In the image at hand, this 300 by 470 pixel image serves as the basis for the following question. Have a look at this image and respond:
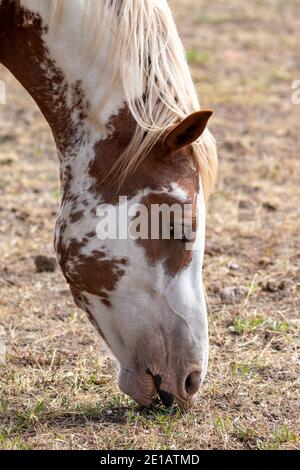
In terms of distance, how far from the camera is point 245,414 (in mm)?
3070

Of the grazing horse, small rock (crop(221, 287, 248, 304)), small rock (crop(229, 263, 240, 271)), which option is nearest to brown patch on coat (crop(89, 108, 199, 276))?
the grazing horse

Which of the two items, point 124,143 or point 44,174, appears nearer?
point 124,143

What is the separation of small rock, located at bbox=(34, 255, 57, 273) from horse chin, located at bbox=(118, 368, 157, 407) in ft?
5.28

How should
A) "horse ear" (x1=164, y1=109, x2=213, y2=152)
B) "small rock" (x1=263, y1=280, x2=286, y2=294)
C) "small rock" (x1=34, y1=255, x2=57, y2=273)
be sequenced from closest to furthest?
"horse ear" (x1=164, y1=109, x2=213, y2=152) → "small rock" (x1=263, y1=280, x2=286, y2=294) → "small rock" (x1=34, y1=255, x2=57, y2=273)

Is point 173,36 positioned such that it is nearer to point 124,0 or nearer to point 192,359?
point 124,0

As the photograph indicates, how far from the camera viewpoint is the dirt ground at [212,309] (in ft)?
9.61

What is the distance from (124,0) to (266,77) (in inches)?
208

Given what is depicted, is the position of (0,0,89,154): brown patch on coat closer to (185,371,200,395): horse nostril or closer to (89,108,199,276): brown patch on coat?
(89,108,199,276): brown patch on coat

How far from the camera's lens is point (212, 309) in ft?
13.0

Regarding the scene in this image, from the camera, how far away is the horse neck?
281cm

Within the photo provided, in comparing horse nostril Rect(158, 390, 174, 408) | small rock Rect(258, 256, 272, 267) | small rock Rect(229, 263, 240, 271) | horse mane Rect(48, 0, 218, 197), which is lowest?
horse nostril Rect(158, 390, 174, 408)

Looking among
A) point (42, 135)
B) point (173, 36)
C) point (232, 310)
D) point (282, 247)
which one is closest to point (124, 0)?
point (173, 36)

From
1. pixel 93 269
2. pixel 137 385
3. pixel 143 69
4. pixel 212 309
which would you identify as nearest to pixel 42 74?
pixel 143 69
